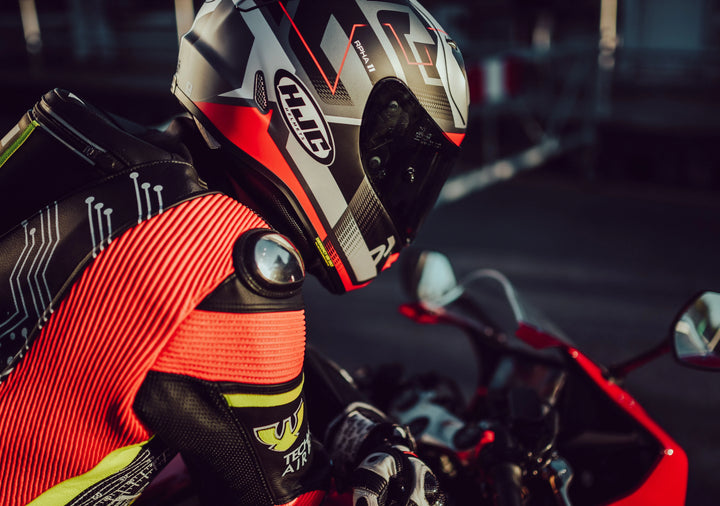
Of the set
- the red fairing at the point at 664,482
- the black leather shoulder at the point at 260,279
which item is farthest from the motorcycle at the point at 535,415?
the black leather shoulder at the point at 260,279

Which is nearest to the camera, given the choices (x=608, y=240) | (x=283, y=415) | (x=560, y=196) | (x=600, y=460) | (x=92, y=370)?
(x=92, y=370)

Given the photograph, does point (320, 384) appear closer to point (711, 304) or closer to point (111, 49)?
point (711, 304)

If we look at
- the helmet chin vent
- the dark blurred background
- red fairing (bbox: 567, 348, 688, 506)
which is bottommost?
the dark blurred background

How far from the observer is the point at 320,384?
1.72 metres

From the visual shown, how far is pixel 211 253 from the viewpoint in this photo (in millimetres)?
1125

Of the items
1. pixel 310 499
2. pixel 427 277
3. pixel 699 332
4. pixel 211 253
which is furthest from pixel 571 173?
pixel 211 253

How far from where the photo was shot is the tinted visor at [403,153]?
1.49 meters

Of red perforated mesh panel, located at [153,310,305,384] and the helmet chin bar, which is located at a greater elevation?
the helmet chin bar

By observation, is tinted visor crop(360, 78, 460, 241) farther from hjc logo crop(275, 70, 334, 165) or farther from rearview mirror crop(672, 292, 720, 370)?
rearview mirror crop(672, 292, 720, 370)

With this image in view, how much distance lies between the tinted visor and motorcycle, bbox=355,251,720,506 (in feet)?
1.55

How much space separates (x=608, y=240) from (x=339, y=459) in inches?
207

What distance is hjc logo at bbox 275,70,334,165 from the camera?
141 cm

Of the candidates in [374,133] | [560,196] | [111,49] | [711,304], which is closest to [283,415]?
[374,133]

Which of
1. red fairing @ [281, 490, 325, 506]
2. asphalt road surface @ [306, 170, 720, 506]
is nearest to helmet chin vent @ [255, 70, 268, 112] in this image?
red fairing @ [281, 490, 325, 506]
